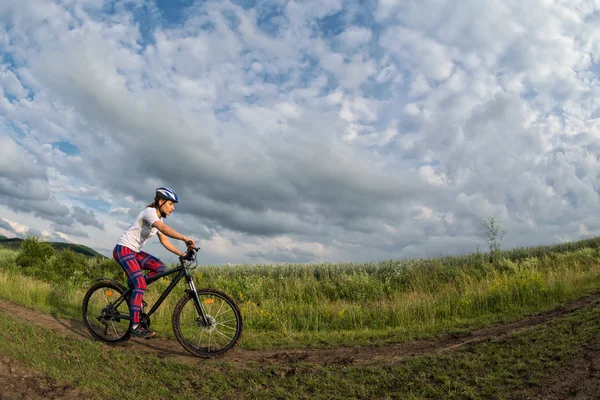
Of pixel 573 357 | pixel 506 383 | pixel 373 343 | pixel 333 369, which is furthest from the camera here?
pixel 373 343

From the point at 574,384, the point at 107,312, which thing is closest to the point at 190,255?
the point at 107,312

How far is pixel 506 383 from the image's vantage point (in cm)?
507

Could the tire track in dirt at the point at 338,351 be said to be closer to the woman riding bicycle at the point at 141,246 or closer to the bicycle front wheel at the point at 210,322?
the bicycle front wheel at the point at 210,322

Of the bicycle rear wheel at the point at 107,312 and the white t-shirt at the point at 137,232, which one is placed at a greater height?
the white t-shirt at the point at 137,232

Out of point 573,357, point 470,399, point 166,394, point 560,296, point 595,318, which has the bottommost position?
point 166,394

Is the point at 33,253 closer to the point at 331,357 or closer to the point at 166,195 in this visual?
the point at 166,195

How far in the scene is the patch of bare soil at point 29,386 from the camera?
5.39 m

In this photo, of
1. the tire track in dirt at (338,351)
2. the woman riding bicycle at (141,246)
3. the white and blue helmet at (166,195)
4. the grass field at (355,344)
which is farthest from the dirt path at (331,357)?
the white and blue helmet at (166,195)

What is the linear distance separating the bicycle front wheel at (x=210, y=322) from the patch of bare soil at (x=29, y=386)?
1869mm

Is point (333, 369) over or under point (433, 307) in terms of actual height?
under

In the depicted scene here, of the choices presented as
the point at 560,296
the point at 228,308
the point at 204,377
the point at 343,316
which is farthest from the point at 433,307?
the point at 204,377

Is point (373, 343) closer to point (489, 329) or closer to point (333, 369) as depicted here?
point (333, 369)

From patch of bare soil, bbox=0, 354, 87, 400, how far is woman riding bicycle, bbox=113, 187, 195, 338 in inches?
66.2

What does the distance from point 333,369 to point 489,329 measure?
3.98m
